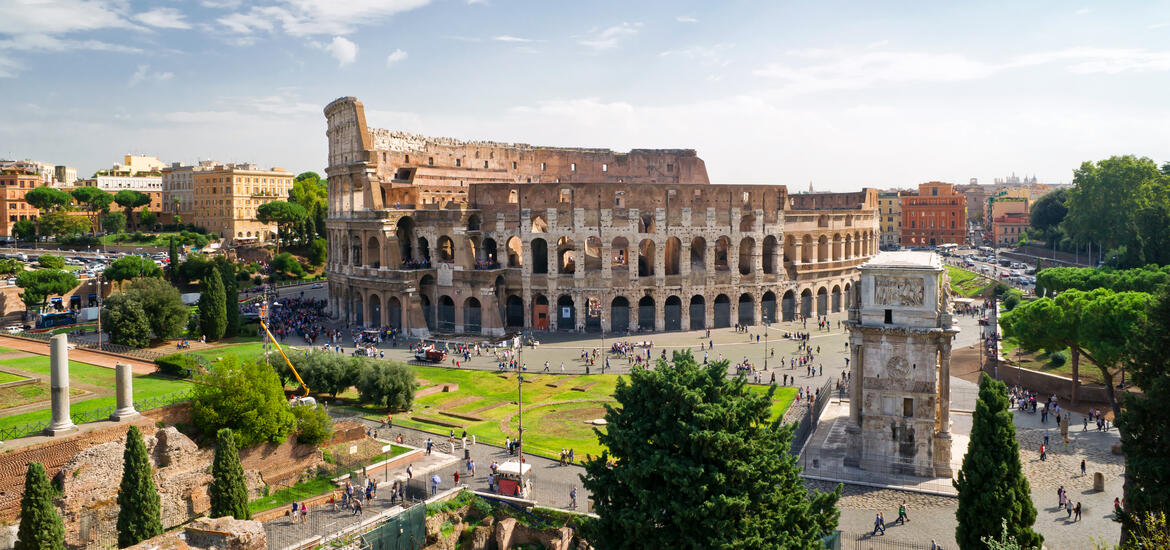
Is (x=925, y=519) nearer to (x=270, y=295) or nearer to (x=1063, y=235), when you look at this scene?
(x=270, y=295)

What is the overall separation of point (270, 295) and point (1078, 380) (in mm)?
64959

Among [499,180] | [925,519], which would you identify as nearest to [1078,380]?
[925,519]

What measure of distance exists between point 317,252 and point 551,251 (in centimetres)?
4449

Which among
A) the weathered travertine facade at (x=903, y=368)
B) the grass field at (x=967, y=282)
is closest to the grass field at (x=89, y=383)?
the weathered travertine facade at (x=903, y=368)

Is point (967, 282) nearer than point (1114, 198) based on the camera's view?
No

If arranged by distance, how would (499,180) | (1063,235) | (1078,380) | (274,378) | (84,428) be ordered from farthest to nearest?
(1063,235) < (499,180) < (1078,380) < (274,378) < (84,428)

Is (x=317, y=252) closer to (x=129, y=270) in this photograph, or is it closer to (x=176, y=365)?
(x=129, y=270)

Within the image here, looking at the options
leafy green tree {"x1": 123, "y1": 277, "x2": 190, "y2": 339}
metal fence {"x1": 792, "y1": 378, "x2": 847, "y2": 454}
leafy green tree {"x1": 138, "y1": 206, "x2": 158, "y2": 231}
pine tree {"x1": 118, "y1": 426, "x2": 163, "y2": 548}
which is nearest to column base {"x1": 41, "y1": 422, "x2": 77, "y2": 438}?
pine tree {"x1": 118, "y1": 426, "x2": 163, "y2": 548}

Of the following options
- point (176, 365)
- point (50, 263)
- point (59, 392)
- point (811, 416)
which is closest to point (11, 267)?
point (50, 263)

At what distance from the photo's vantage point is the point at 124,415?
29.2 meters

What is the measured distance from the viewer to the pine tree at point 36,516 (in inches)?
862

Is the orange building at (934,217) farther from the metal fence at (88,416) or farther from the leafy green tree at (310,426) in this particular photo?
the metal fence at (88,416)

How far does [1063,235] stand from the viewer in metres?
106

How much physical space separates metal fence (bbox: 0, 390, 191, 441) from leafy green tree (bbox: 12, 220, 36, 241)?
275 feet
